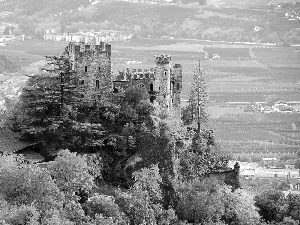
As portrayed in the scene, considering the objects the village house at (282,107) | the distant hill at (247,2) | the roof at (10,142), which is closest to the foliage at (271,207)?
the roof at (10,142)

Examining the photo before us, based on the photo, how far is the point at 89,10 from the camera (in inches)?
6265

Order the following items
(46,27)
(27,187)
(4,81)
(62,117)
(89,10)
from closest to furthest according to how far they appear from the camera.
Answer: (27,187), (62,117), (4,81), (46,27), (89,10)

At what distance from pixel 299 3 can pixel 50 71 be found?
389ft

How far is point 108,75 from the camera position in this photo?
2243 inches

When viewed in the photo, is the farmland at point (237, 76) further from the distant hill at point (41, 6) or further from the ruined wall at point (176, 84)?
the ruined wall at point (176, 84)

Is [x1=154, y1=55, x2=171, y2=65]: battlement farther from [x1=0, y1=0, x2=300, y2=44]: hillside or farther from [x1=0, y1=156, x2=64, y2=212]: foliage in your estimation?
[x1=0, y1=0, x2=300, y2=44]: hillside

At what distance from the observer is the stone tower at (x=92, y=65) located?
56.4m

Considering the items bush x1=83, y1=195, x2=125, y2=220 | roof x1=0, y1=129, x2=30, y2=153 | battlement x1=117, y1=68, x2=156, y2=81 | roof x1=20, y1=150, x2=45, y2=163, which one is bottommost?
bush x1=83, y1=195, x2=125, y2=220

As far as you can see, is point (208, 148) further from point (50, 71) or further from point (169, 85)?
point (50, 71)

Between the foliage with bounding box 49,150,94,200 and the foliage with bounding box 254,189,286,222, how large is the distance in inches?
575

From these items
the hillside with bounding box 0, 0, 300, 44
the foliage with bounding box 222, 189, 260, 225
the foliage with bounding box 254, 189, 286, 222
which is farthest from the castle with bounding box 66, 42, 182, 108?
the hillside with bounding box 0, 0, 300, 44

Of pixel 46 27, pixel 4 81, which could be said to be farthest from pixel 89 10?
pixel 4 81

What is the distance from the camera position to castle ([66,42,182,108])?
2223 inches

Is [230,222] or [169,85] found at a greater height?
[169,85]
